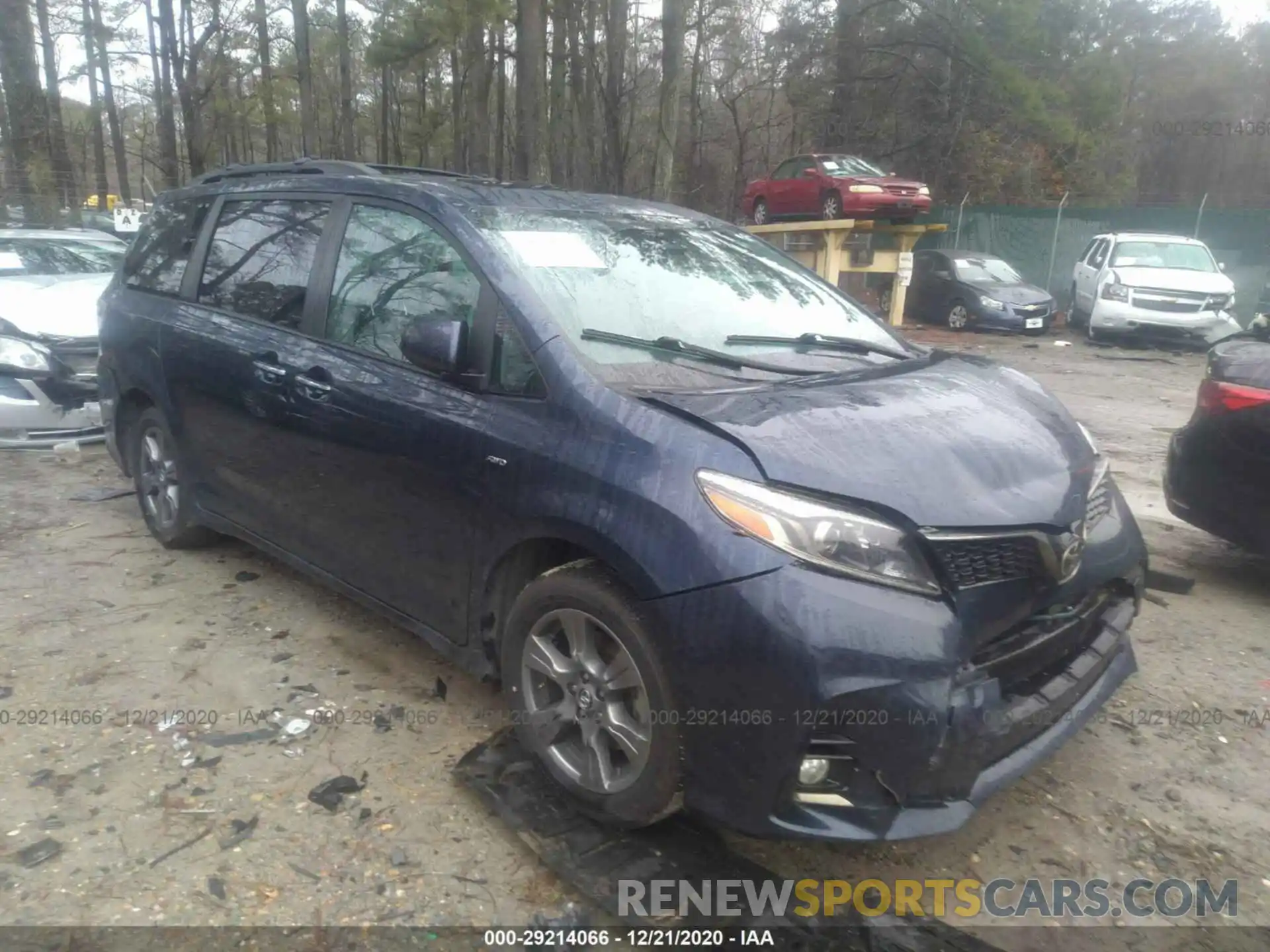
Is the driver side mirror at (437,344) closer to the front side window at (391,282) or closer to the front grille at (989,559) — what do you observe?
the front side window at (391,282)

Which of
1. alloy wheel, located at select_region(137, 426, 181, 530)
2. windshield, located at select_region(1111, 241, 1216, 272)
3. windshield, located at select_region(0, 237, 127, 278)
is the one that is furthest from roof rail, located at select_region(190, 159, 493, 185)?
windshield, located at select_region(1111, 241, 1216, 272)

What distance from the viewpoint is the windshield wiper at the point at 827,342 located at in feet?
11.0

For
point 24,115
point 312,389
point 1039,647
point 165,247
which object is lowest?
point 1039,647

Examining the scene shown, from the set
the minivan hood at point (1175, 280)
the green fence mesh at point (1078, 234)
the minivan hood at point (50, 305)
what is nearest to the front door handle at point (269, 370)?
the minivan hood at point (50, 305)

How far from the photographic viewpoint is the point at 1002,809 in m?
2.99

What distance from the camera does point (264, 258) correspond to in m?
4.20

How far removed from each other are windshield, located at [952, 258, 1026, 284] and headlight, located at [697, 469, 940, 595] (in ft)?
58.5

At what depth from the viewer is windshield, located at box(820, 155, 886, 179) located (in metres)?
18.0

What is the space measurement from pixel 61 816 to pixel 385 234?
2.21 meters

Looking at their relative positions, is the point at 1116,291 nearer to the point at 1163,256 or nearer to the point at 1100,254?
the point at 1163,256

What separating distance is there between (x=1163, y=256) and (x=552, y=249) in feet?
58.0

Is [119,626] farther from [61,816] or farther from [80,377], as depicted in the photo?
[80,377]

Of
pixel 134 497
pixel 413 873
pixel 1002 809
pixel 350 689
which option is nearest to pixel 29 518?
pixel 134 497

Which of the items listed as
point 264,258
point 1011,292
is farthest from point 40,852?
point 1011,292
